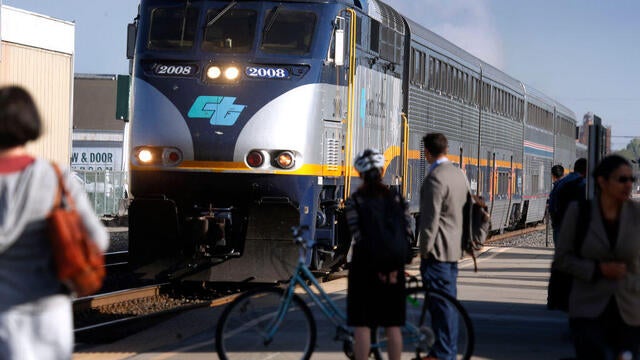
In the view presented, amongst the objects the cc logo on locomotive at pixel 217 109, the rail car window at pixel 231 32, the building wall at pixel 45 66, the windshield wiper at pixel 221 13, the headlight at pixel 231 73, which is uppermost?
the building wall at pixel 45 66

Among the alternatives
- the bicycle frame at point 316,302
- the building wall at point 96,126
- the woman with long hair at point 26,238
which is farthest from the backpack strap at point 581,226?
the building wall at point 96,126

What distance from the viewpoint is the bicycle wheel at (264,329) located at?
8.73 metres

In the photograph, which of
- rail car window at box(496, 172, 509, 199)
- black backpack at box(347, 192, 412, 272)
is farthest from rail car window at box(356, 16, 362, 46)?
rail car window at box(496, 172, 509, 199)

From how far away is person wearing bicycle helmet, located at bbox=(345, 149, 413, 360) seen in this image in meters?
8.05

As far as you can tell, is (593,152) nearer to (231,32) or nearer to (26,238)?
(231,32)

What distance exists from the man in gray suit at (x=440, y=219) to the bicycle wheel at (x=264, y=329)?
1101 millimetres

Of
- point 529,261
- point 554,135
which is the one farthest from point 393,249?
point 554,135

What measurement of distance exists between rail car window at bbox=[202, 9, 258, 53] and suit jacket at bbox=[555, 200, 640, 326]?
28.6 feet

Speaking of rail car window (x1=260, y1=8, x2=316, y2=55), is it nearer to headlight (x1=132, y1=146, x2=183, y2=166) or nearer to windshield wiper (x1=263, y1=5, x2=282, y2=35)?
windshield wiper (x1=263, y1=5, x2=282, y2=35)

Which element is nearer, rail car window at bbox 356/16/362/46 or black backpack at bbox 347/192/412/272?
black backpack at bbox 347/192/412/272

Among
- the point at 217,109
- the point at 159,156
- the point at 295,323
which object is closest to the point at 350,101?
the point at 217,109

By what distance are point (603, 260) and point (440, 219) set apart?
2.83 meters

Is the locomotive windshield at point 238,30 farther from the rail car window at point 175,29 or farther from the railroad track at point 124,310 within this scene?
the railroad track at point 124,310

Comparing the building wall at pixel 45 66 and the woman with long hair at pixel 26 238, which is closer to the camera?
the woman with long hair at pixel 26 238
